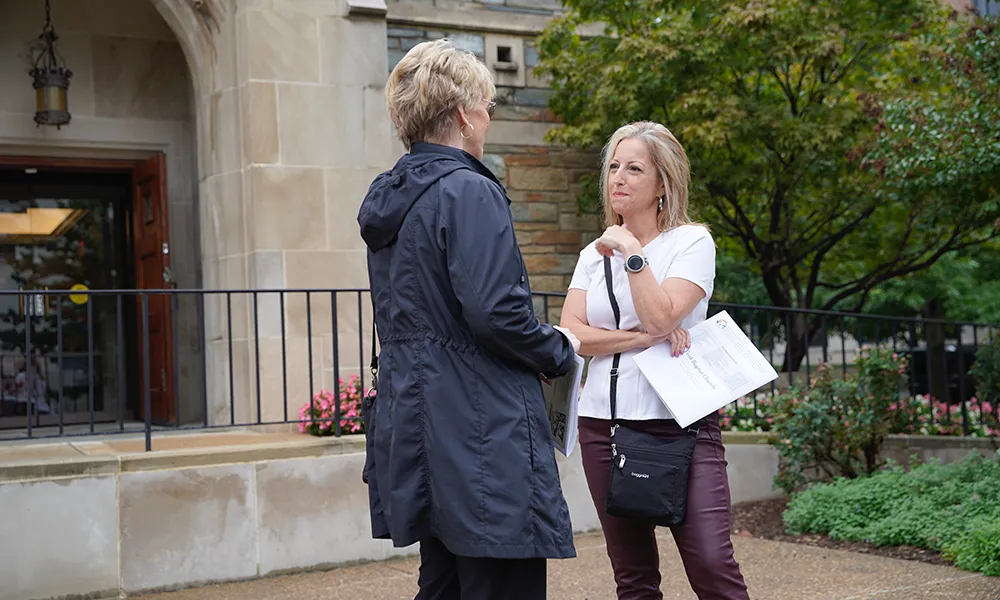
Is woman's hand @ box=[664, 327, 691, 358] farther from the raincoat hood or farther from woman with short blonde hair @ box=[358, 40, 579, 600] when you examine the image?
the raincoat hood

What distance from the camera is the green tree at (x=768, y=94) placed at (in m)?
8.69

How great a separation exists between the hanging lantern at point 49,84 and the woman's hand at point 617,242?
655cm

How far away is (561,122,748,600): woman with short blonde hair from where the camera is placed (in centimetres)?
288

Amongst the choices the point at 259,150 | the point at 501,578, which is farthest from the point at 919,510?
the point at 259,150

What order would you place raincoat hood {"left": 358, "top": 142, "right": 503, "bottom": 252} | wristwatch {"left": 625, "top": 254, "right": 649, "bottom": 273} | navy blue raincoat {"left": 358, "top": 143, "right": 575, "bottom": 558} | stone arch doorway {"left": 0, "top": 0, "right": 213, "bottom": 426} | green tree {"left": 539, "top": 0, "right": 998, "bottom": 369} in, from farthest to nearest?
1. green tree {"left": 539, "top": 0, "right": 998, "bottom": 369}
2. stone arch doorway {"left": 0, "top": 0, "right": 213, "bottom": 426}
3. wristwatch {"left": 625, "top": 254, "right": 649, "bottom": 273}
4. raincoat hood {"left": 358, "top": 142, "right": 503, "bottom": 252}
5. navy blue raincoat {"left": 358, "top": 143, "right": 575, "bottom": 558}

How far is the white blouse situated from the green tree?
5378 mm

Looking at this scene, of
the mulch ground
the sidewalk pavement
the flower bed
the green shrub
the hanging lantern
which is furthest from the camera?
the hanging lantern

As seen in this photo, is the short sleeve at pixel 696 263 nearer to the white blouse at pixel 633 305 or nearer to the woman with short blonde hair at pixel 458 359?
the white blouse at pixel 633 305

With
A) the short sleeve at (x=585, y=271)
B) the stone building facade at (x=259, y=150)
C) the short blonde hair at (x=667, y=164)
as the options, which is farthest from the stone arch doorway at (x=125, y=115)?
the short blonde hair at (x=667, y=164)

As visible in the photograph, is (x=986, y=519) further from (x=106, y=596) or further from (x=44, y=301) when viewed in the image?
(x=44, y=301)

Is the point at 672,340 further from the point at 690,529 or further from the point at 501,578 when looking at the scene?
the point at 501,578

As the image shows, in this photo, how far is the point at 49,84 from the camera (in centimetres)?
833

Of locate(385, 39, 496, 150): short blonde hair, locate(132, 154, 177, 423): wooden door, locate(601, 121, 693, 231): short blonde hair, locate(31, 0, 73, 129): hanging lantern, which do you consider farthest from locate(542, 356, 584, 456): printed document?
locate(31, 0, 73, 129): hanging lantern

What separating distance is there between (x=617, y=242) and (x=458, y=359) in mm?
766
